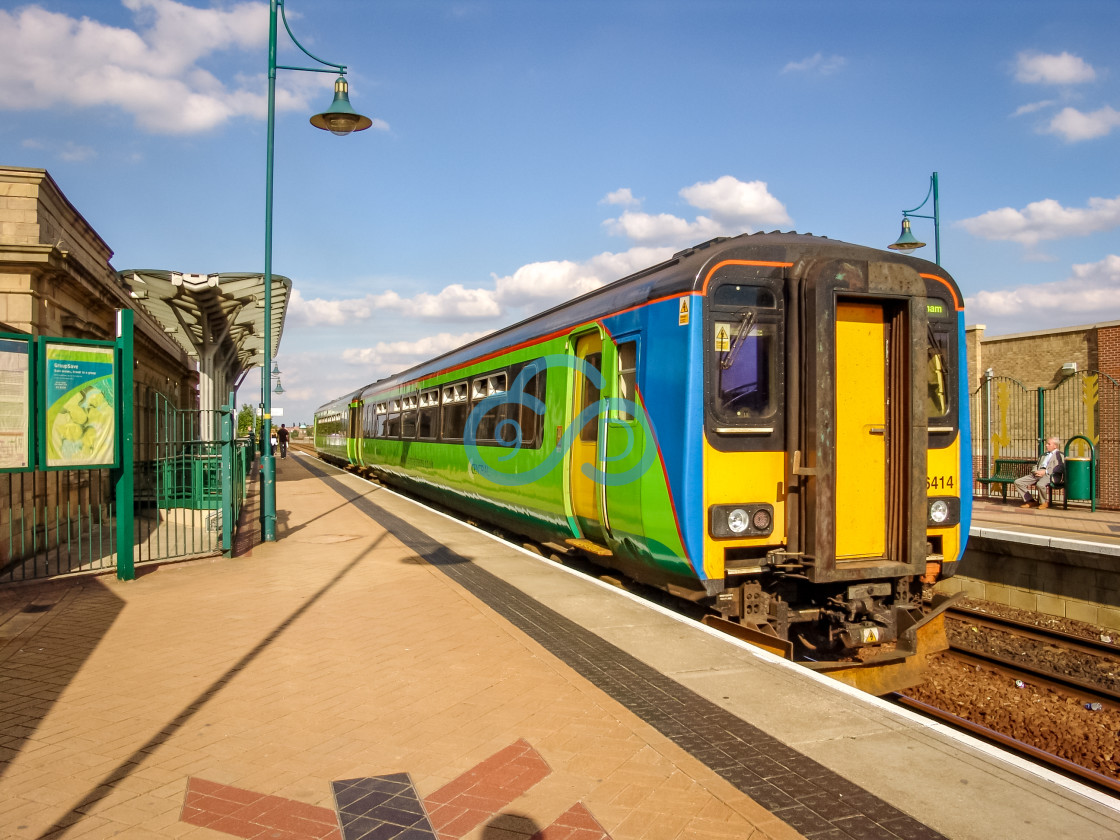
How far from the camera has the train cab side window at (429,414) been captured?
1592 centimetres

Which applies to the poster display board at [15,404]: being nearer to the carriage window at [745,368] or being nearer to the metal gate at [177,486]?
the metal gate at [177,486]

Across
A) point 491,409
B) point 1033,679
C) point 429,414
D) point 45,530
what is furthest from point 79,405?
point 1033,679

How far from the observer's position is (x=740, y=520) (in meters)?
6.31

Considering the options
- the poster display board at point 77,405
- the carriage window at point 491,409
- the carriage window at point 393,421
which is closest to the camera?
the poster display board at point 77,405

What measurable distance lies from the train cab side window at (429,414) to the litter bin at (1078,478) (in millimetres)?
12251

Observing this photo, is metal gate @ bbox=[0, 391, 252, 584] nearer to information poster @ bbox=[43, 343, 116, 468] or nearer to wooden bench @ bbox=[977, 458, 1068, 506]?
information poster @ bbox=[43, 343, 116, 468]

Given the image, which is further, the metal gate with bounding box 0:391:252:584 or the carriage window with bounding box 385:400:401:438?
the carriage window with bounding box 385:400:401:438

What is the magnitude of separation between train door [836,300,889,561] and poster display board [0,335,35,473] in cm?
800

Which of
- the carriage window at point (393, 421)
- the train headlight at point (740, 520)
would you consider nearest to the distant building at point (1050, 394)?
the train headlight at point (740, 520)

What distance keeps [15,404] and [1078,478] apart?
56.5ft

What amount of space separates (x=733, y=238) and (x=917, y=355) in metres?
1.78

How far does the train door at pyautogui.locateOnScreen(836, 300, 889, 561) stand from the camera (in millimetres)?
6395

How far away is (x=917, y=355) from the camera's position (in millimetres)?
6316

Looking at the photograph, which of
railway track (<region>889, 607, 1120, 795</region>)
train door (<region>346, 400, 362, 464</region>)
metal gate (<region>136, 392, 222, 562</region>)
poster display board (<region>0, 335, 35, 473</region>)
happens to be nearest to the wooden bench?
railway track (<region>889, 607, 1120, 795</region>)
